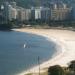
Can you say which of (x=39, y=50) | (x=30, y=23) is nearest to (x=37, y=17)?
(x=30, y=23)

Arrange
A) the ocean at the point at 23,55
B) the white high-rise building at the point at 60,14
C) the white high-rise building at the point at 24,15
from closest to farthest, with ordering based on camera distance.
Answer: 1. the ocean at the point at 23,55
2. the white high-rise building at the point at 24,15
3. the white high-rise building at the point at 60,14

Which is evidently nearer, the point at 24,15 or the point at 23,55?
the point at 23,55

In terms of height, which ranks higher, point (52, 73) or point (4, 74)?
point (52, 73)

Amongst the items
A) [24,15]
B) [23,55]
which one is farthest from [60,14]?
[23,55]

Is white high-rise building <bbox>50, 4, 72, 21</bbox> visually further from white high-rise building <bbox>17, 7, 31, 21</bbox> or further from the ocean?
the ocean

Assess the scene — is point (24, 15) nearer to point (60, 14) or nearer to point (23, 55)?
point (60, 14)

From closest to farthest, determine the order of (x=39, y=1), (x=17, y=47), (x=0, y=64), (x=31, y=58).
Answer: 1. (x=0, y=64)
2. (x=31, y=58)
3. (x=17, y=47)
4. (x=39, y=1)

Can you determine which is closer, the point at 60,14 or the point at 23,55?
the point at 23,55

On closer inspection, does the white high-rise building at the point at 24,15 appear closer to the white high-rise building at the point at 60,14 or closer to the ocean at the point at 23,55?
the white high-rise building at the point at 60,14

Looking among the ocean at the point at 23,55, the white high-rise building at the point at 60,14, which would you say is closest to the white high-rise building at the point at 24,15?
the white high-rise building at the point at 60,14

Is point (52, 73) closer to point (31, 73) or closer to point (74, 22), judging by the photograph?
point (31, 73)

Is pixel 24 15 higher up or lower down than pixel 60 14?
lower down
